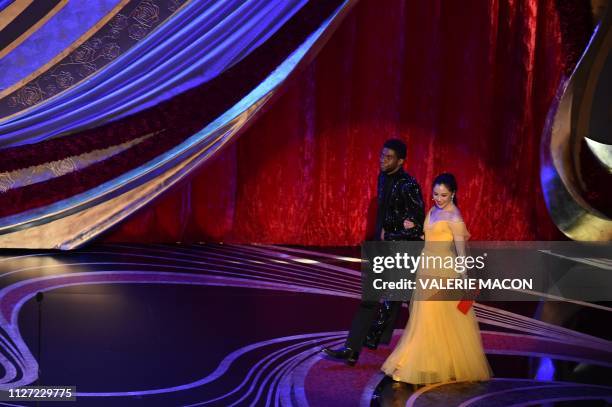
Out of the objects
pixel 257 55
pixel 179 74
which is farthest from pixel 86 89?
pixel 257 55

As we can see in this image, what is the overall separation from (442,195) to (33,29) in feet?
13.0

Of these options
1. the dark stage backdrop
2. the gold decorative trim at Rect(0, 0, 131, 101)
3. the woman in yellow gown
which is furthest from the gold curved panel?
the gold decorative trim at Rect(0, 0, 131, 101)

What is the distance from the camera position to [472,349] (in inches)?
140

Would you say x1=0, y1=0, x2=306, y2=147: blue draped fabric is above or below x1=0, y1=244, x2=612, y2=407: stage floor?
above

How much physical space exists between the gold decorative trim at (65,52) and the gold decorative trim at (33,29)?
0.82ft

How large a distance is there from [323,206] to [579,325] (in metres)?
2.76

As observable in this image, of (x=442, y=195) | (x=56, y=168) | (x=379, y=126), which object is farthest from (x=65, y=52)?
(x=442, y=195)

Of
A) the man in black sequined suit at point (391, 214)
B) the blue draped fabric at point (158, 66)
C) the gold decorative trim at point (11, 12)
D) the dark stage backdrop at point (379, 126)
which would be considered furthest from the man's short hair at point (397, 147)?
the gold decorative trim at point (11, 12)

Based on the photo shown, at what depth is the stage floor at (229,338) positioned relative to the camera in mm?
3371

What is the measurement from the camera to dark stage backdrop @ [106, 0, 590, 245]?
272 inches

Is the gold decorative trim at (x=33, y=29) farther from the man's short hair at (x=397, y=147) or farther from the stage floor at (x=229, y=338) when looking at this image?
the man's short hair at (x=397, y=147)

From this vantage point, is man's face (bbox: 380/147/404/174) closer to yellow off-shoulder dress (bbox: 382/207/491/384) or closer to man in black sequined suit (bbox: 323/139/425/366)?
man in black sequined suit (bbox: 323/139/425/366)

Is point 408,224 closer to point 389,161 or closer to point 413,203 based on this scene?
point 413,203

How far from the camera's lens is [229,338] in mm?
4137
